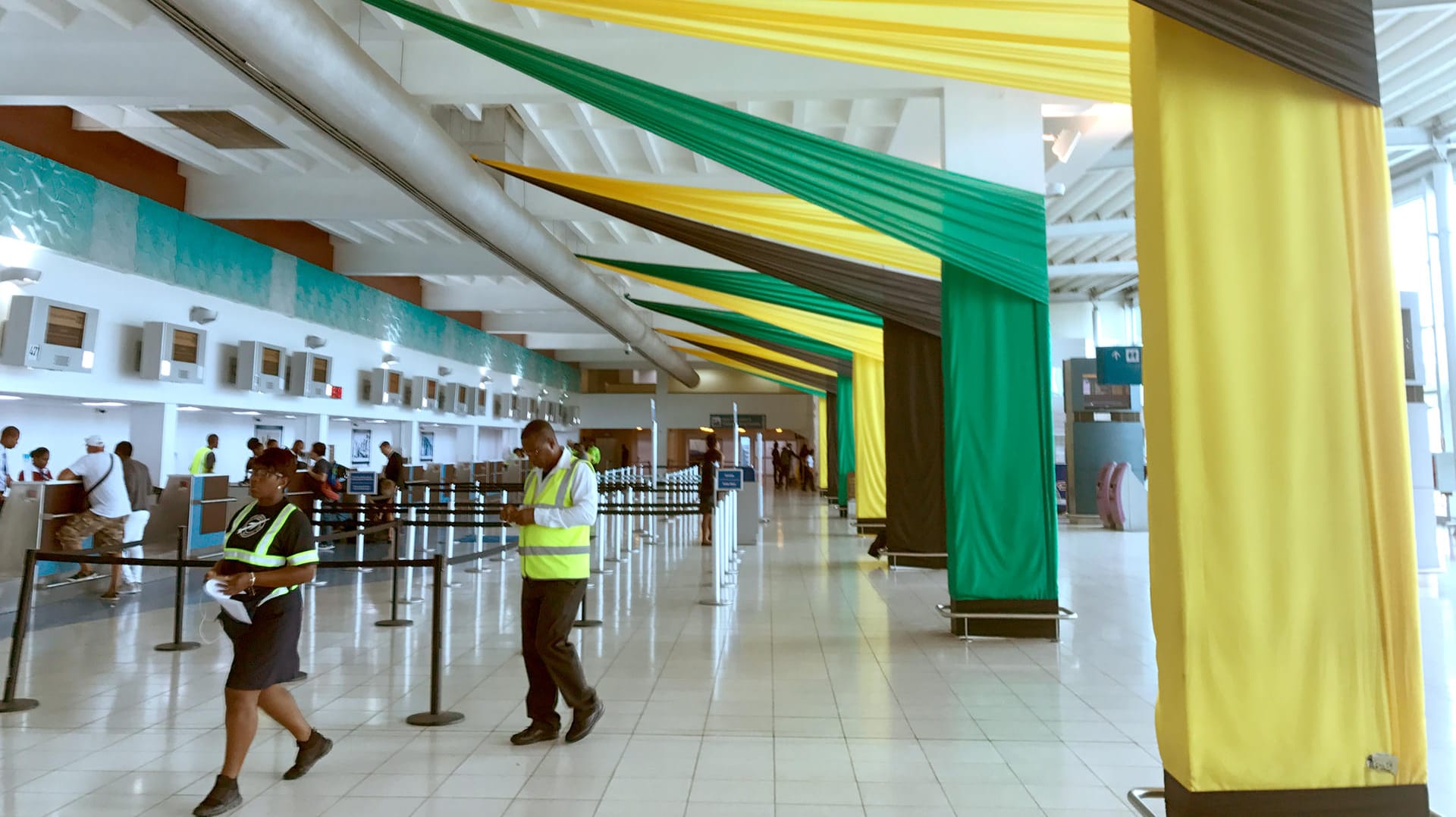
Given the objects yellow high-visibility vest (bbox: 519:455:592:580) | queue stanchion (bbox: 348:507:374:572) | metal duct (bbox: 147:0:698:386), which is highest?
metal duct (bbox: 147:0:698:386)

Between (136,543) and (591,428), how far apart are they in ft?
79.1

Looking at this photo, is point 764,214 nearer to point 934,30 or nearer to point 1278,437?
point 934,30

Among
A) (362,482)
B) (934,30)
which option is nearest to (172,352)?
(362,482)

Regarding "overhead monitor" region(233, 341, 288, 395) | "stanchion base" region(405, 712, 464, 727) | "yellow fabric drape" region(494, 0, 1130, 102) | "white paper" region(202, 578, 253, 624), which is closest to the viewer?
"white paper" region(202, 578, 253, 624)

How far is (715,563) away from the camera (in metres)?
7.93

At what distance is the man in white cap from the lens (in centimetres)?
796

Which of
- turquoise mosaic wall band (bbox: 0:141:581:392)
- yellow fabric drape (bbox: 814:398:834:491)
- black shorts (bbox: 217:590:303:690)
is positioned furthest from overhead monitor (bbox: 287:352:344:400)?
yellow fabric drape (bbox: 814:398:834:491)

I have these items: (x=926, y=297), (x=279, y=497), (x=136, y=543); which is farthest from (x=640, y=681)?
(x=136, y=543)

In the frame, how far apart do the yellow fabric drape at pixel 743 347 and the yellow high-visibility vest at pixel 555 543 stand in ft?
44.4

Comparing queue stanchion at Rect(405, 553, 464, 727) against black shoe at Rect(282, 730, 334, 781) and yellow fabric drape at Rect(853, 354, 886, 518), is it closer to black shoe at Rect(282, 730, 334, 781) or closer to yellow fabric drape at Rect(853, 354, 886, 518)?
black shoe at Rect(282, 730, 334, 781)

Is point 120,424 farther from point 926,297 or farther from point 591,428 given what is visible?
point 591,428

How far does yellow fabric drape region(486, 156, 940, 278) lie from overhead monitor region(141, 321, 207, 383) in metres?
5.02

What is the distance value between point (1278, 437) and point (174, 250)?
1144 cm

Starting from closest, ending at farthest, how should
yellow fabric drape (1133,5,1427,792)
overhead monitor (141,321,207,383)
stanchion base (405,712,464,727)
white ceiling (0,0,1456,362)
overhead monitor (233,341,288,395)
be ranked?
1. yellow fabric drape (1133,5,1427,792)
2. stanchion base (405,712,464,727)
3. white ceiling (0,0,1456,362)
4. overhead monitor (141,321,207,383)
5. overhead monitor (233,341,288,395)
